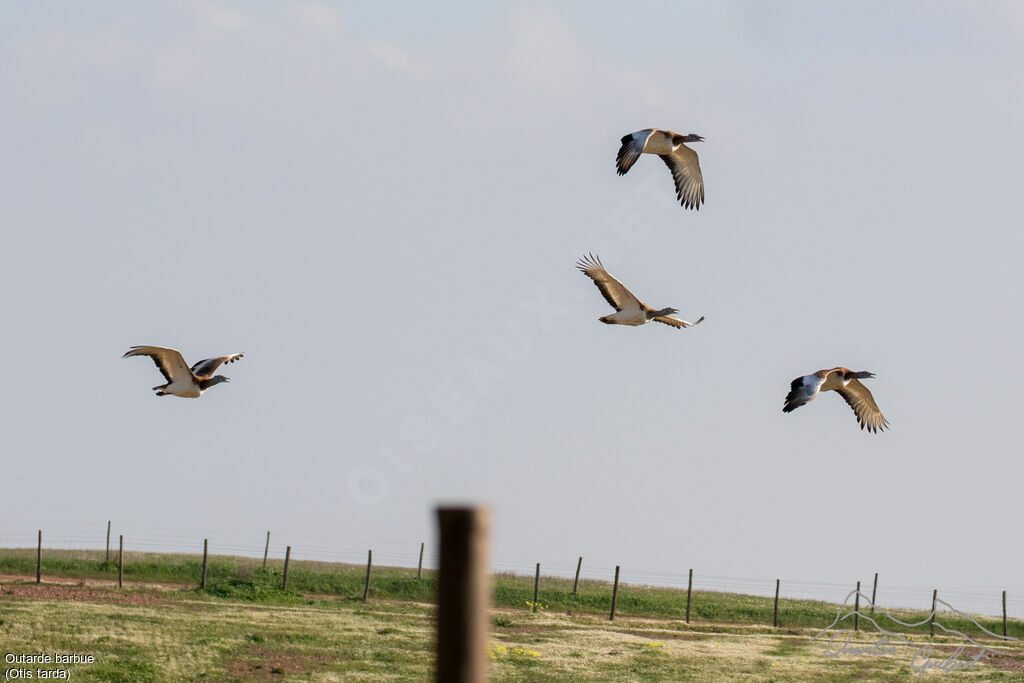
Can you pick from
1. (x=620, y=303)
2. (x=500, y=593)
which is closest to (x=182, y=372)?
(x=620, y=303)

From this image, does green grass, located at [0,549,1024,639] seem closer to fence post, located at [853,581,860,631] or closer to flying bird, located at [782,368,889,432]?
fence post, located at [853,581,860,631]

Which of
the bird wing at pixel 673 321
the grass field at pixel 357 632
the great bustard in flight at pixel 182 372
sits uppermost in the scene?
the bird wing at pixel 673 321

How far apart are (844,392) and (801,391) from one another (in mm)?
3906

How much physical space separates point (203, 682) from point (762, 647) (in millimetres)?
13419

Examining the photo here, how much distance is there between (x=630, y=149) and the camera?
19.2m

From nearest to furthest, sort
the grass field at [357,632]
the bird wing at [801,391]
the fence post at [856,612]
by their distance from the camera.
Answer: the bird wing at [801,391], the grass field at [357,632], the fence post at [856,612]

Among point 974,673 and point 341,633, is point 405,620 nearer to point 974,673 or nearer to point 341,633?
point 341,633

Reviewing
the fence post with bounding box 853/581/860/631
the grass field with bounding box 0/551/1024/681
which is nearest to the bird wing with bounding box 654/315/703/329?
the grass field with bounding box 0/551/1024/681

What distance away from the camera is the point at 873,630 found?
1508 inches

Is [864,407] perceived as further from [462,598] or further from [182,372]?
[462,598]

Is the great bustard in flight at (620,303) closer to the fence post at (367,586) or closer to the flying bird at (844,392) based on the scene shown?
the flying bird at (844,392)

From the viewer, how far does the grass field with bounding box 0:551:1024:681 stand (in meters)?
23.2

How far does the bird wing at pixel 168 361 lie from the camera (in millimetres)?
19047

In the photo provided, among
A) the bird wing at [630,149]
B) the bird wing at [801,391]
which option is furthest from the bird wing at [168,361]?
the bird wing at [801,391]
